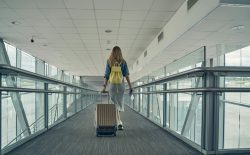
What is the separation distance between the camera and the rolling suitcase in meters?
3.09

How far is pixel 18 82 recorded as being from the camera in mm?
2592

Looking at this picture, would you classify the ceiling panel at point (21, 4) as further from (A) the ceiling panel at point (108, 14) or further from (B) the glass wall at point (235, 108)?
(B) the glass wall at point (235, 108)

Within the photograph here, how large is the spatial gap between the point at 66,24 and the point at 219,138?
614 cm

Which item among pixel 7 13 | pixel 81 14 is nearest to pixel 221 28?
pixel 81 14

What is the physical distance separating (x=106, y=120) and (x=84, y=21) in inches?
173

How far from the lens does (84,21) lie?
273 inches

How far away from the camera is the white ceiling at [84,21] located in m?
5.66

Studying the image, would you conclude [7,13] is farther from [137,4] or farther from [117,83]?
[117,83]

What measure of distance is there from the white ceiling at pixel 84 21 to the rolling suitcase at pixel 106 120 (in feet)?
9.62

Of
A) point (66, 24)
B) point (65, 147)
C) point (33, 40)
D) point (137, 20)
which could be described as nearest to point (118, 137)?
point (65, 147)

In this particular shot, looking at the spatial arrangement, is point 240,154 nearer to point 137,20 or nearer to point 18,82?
point 18,82

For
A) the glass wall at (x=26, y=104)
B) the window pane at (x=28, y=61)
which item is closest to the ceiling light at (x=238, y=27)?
the glass wall at (x=26, y=104)

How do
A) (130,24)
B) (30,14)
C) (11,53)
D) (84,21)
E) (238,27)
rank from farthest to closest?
(11,53)
(130,24)
(84,21)
(238,27)
(30,14)

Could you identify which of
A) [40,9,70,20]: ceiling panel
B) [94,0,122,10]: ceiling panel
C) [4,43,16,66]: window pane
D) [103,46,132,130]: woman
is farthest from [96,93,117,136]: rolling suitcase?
[4,43,16,66]: window pane
